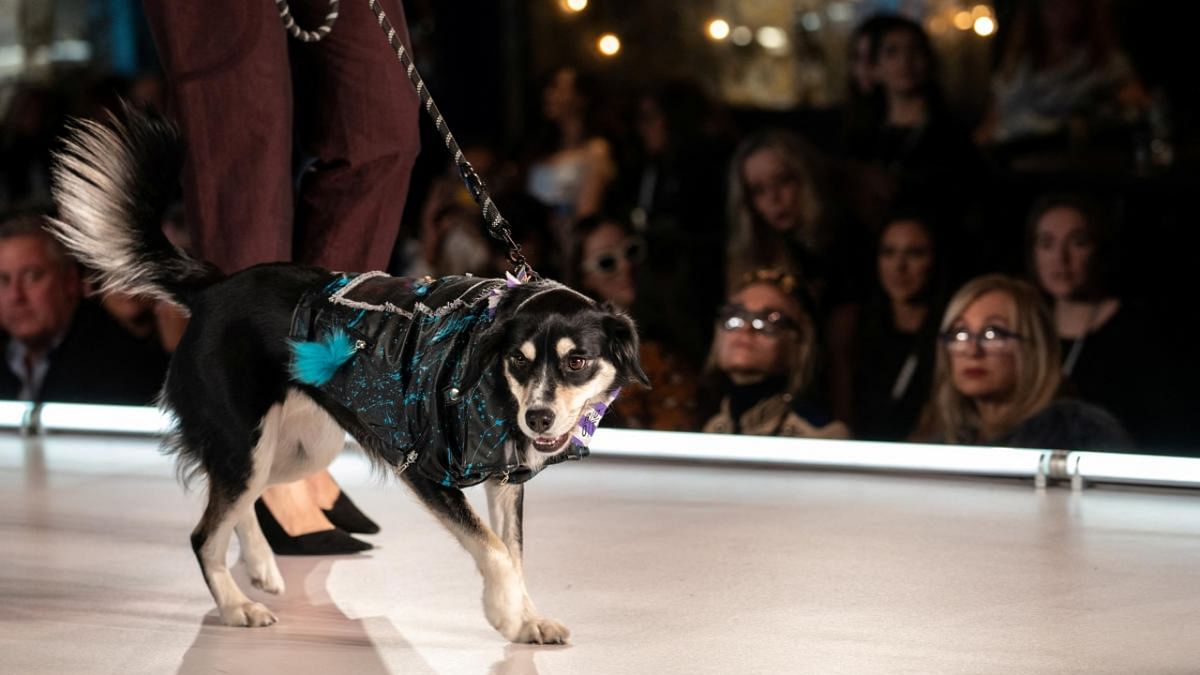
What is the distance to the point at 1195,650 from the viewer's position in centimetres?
218

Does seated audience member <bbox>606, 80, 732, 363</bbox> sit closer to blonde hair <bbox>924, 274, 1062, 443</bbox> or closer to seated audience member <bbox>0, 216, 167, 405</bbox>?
blonde hair <bbox>924, 274, 1062, 443</bbox>

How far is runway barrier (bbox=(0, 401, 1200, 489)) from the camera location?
134 inches

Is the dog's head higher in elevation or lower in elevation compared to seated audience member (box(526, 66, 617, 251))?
lower

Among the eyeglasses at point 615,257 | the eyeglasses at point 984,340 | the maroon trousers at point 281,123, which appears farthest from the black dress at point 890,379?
the maroon trousers at point 281,123

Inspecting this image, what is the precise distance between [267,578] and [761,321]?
65.0 inches

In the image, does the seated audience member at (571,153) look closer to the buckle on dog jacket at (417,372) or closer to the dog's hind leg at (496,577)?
the buckle on dog jacket at (417,372)

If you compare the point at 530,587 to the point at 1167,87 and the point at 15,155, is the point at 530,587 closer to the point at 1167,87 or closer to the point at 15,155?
the point at 1167,87

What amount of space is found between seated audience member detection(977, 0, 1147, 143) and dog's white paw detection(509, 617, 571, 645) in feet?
9.56

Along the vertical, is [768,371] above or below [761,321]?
below

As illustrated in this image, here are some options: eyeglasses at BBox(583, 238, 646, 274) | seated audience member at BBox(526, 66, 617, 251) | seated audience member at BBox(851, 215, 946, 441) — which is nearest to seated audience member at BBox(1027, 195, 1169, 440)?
seated audience member at BBox(851, 215, 946, 441)

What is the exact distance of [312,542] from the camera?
2.86 m

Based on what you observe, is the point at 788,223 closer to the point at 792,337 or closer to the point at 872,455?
the point at 792,337

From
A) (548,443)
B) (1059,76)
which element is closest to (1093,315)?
(1059,76)

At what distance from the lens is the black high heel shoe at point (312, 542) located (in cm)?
285
